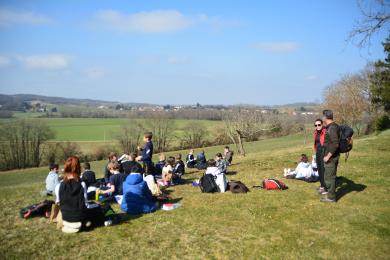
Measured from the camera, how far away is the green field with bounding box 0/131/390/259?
690 cm

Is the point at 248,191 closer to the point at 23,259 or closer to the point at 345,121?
the point at 23,259

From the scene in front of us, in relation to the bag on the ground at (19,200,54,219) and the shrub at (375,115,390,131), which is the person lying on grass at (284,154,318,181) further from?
the shrub at (375,115,390,131)

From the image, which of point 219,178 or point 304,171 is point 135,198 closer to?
point 219,178

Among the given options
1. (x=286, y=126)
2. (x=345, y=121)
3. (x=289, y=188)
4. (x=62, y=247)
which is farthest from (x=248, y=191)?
(x=286, y=126)

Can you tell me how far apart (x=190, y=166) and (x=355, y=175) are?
9493mm

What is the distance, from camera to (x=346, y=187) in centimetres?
1180

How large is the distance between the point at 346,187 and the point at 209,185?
4930 mm

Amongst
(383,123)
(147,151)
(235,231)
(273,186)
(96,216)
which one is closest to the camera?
(235,231)

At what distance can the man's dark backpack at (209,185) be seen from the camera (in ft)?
38.9

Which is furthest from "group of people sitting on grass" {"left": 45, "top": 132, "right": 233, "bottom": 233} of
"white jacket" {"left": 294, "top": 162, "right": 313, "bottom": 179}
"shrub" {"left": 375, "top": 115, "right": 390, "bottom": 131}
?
"shrub" {"left": 375, "top": 115, "right": 390, "bottom": 131}

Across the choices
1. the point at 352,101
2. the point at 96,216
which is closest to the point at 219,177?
the point at 96,216

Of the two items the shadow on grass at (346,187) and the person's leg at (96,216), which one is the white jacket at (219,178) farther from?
the person's leg at (96,216)

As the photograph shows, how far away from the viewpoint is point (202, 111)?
104312 mm

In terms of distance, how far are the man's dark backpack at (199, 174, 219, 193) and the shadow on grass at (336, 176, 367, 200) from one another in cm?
413
